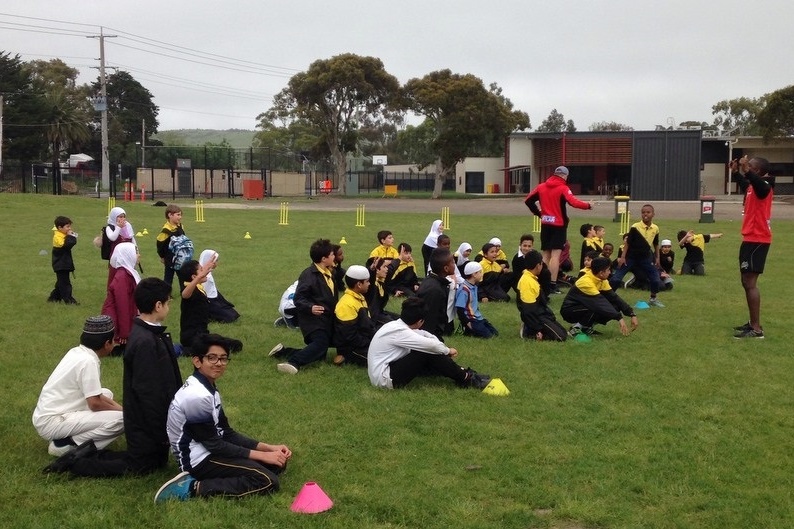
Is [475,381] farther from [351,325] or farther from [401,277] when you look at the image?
[401,277]

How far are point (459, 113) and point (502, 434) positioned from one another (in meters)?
53.7

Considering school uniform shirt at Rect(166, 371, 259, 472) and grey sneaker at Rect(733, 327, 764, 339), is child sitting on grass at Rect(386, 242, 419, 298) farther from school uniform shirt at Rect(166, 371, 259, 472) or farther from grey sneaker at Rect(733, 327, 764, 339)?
school uniform shirt at Rect(166, 371, 259, 472)

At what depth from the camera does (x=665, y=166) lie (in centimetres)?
5644

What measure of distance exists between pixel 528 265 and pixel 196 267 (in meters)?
4.00

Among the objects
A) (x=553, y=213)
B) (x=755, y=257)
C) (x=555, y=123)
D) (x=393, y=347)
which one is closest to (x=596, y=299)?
(x=755, y=257)

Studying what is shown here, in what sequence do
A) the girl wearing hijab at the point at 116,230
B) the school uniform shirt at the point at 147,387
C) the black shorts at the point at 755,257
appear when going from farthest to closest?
the girl wearing hijab at the point at 116,230 < the black shorts at the point at 755,257 < the school uniform shirt at the point at 147,387

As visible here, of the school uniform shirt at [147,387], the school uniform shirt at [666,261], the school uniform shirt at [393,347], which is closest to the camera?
the school uniform shirt at [147,387]

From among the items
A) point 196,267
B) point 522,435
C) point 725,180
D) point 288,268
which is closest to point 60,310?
point 196,267

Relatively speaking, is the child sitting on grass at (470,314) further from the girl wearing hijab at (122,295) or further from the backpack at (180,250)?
the backpack at (180,250)

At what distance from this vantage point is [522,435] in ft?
20.7

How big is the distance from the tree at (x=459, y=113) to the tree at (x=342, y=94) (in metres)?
3.91

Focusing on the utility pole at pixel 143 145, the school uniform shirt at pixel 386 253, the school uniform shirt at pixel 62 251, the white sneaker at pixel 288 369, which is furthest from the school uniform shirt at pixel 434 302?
the utility pole at pixel 143 145

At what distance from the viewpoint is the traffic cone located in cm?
745

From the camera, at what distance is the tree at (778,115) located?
185 feet
